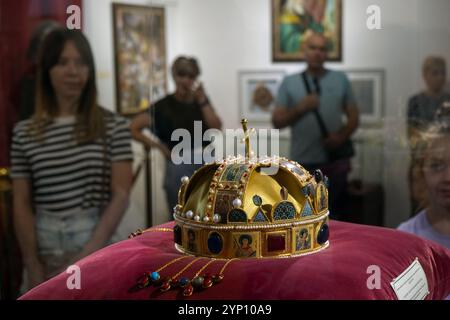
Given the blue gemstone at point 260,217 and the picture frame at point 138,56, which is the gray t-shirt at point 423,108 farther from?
the blue gemstone at point 260,217

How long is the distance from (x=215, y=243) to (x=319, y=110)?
67 centimetres

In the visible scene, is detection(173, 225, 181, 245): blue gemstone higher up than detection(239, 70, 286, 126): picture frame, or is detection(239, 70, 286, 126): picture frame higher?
detection(239, 70, 286, 126): picture frame

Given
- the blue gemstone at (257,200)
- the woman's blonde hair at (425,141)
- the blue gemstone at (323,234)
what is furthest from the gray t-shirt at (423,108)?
the blue gemstone at (257,200)

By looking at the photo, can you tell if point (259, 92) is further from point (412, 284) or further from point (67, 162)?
point (412, 284)

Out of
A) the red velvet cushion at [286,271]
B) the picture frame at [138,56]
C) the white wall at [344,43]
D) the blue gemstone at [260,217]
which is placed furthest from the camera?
the picture frame at [138,56]

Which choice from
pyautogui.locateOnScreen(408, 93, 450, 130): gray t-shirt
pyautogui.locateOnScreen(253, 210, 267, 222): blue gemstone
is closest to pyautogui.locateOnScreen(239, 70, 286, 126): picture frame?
pyautogui.locateOnScreen(408, 93, 450, 130): gray t-shirt

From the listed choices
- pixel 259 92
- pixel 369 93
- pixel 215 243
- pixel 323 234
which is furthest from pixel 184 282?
pixel 369 93

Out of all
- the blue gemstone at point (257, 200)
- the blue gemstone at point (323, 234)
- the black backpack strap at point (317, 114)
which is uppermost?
the black backpack strap at point (317, 114)

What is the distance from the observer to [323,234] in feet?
4.42

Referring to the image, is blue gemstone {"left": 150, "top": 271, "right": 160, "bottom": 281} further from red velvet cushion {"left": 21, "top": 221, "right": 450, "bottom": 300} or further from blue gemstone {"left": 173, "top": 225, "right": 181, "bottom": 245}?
blue gemstone {"left": 173, "top": 225, "right": 181, "bottom": 245}

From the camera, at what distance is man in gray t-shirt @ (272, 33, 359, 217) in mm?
1821

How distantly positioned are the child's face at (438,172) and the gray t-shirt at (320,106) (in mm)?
242

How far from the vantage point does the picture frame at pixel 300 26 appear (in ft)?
5.96

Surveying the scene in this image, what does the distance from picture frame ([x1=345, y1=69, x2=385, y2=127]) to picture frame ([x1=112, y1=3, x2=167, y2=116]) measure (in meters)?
0.50
